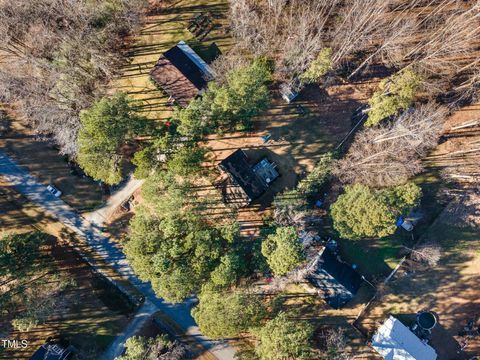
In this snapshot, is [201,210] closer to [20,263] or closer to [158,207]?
[158,207]

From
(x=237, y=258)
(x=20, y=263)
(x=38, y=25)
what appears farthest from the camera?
(x=38, y=25)

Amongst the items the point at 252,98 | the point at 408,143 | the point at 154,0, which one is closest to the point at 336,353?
the point at 408,143

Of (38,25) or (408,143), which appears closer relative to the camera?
(408,143)

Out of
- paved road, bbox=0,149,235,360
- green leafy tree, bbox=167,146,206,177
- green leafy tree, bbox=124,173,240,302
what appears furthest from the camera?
paved road, bbox=0,149,235,360

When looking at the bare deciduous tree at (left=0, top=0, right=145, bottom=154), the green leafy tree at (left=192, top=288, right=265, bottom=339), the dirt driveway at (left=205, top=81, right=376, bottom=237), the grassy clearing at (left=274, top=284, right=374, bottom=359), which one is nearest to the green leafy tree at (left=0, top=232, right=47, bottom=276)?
the bare deciduous tree at (left=0, top=0, right=145, bottom=154)

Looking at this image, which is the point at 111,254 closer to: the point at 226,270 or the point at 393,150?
the point at 226,270

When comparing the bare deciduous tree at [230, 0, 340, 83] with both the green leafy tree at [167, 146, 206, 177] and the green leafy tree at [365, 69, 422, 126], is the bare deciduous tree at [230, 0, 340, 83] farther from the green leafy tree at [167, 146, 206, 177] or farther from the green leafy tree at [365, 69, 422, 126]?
the green leafy tree at [167, 146, 206, 177]
